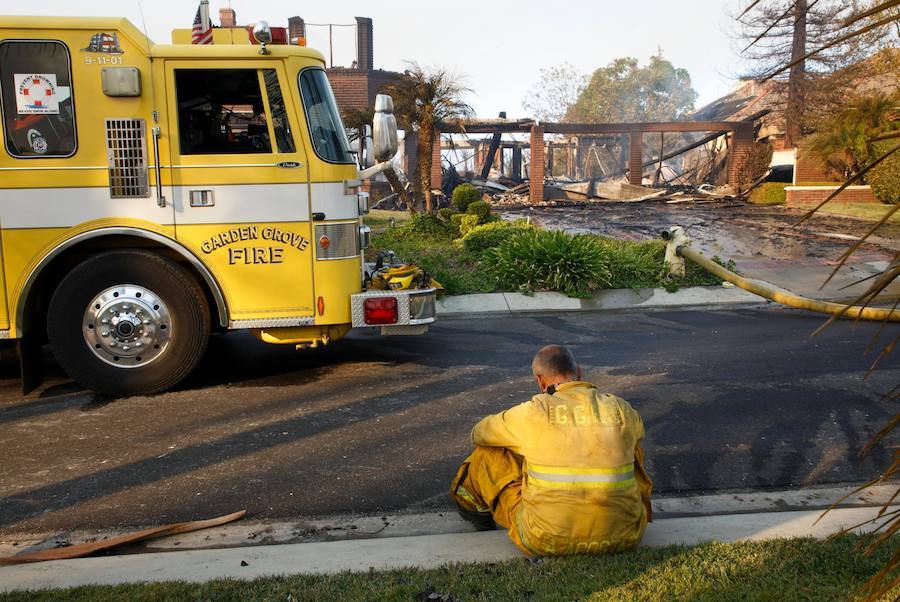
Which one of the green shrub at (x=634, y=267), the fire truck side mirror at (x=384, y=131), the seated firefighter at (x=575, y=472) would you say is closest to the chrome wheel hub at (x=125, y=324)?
the fire truck side mirror at (x=384, y=131)

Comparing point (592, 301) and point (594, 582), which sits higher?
point (594, 582)

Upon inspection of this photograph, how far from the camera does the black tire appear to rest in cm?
634

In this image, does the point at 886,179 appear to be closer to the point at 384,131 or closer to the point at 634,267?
the point at 634,267

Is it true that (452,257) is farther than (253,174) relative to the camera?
Yes

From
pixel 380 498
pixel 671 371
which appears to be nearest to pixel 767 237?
pixel 671 371

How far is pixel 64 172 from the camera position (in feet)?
20.1

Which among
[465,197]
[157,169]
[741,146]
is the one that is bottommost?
[465,197]

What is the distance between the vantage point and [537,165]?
26.2 meters

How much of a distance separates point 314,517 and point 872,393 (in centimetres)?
463

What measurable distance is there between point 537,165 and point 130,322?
69.4ft

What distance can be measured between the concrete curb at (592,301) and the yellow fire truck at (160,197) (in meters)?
3.76

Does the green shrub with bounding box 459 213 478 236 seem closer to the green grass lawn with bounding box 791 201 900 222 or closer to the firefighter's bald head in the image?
the green grass lawn with bounding box 791 201 900 222

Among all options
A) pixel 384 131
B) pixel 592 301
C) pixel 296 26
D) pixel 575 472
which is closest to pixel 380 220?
pixel 592 301

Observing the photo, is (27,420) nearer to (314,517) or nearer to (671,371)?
(314,517)
